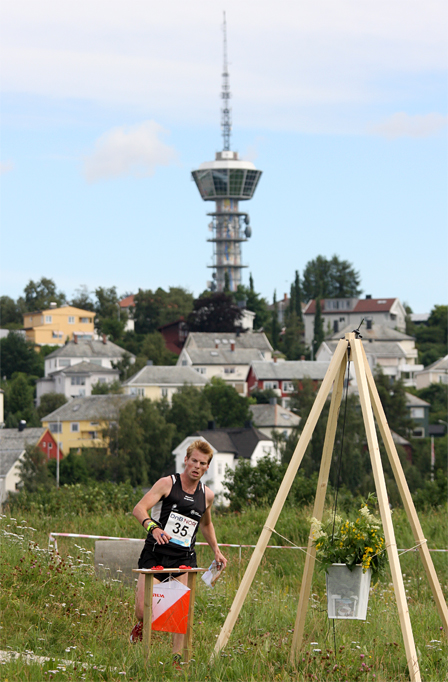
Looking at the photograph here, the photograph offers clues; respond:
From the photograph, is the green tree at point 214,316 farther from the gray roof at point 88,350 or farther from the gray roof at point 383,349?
the gray roof at point 383,349

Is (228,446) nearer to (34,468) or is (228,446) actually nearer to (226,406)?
(226,406)

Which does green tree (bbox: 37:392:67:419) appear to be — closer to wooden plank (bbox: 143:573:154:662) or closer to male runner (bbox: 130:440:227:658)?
male runner (bbox: 130:440:227:658)

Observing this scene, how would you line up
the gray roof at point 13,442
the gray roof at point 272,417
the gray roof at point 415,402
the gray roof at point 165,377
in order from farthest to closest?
1. the gray roof at point 165,377
2. the gray roof at point 415,402
3. the gray roof at point 272,417
4. the gray roof at point 13,442

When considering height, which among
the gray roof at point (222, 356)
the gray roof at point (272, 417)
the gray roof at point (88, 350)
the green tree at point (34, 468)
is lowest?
the green tree at point (34, 468)

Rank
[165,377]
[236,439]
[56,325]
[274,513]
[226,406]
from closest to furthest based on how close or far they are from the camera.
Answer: [274,513]
[236,439]
[226,406]
[165,377]
[56,325]

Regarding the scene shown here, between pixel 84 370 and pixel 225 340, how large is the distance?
17422 millimetres

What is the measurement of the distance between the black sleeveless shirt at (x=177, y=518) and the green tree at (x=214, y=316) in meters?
105

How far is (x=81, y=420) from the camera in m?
82.8

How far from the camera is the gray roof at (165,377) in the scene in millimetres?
94812

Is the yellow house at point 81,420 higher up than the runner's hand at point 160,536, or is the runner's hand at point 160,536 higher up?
the runner's hand at point 160,536

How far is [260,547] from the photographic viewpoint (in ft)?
21.1

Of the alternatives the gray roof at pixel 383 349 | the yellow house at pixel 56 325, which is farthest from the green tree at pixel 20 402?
the gray roof at pixel 383 349

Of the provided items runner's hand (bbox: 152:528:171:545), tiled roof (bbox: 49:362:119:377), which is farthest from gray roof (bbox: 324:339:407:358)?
runner's hand (bbox: 152:528:171:545)

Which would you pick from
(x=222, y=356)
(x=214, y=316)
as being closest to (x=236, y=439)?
(x=222, y=356)
